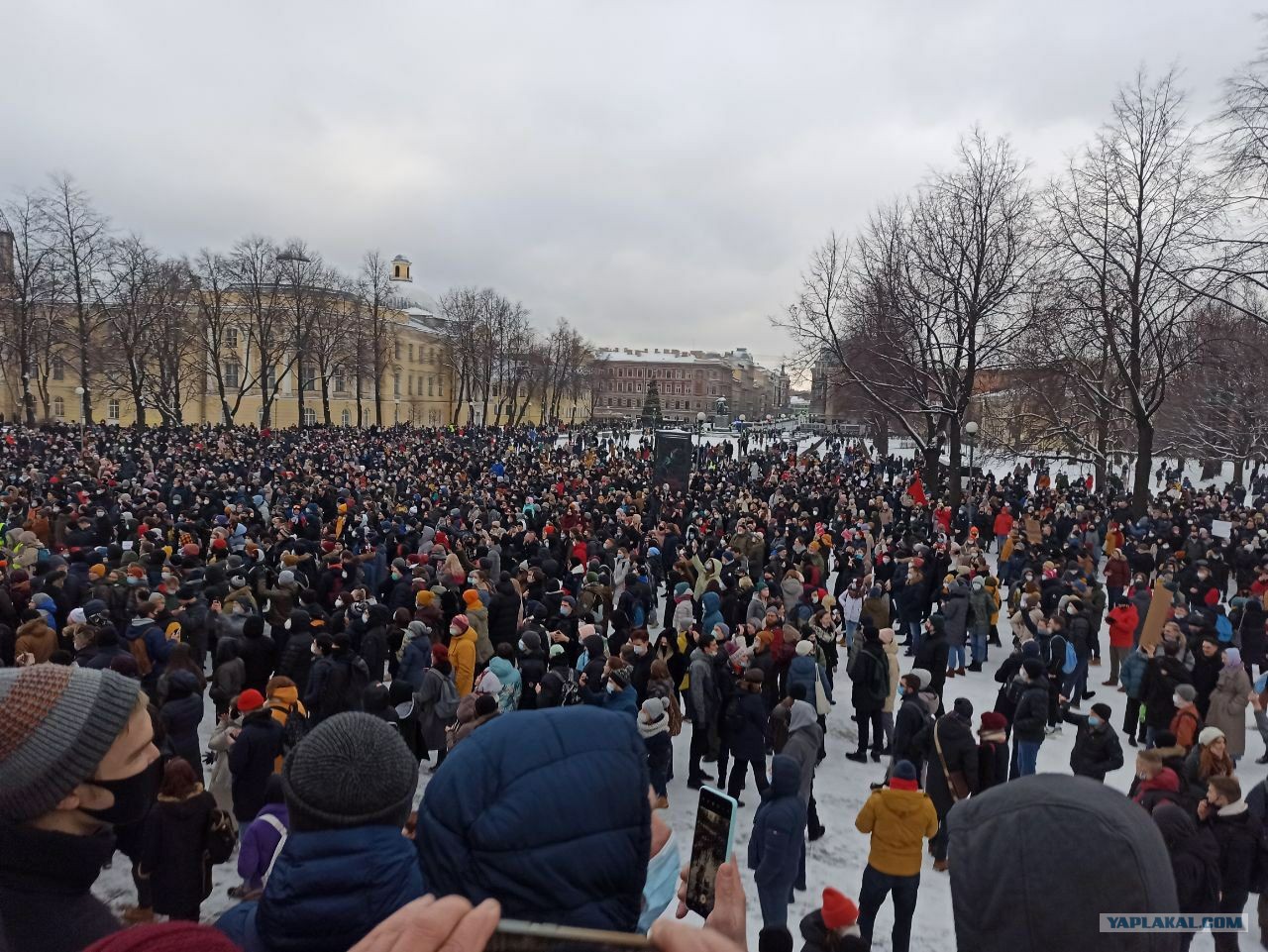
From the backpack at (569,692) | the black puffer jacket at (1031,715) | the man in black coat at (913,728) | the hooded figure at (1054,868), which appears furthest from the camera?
the backpack at (569,692)

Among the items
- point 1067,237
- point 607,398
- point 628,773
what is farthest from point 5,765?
point 607,398

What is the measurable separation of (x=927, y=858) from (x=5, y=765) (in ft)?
21.8

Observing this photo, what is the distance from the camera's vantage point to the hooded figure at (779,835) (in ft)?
16.0

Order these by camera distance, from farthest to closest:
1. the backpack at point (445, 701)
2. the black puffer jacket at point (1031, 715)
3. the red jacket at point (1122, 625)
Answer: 1. the red jacket at point (1122, 625)
2. the backpack at point (445, 701)
3. the black puffer jacket at point (1031, 715)

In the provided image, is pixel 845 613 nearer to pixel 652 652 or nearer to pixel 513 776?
pixel 652 652

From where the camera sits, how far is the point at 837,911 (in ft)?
11.5

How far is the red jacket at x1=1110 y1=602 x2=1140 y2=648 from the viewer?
10.3 meters

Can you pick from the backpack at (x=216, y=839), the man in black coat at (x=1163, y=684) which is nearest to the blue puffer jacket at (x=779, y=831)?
the backpack at (x=216, y=839)

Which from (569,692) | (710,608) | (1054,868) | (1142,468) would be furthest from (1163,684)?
(1142,468)

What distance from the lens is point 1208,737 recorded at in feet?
17.7

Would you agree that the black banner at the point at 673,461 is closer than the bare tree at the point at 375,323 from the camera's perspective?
Yes

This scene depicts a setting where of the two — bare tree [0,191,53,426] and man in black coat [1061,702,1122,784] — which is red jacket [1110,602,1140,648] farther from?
bare tree [0,191,53,426]

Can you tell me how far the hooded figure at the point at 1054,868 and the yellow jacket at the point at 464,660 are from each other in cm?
715

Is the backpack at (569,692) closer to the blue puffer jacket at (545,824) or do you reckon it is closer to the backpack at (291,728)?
the backpack at (291,728)
